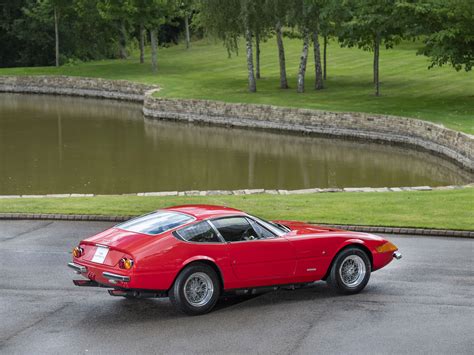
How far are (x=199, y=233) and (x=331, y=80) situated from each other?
4496 centimetres

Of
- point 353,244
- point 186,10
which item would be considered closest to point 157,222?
point 353,244

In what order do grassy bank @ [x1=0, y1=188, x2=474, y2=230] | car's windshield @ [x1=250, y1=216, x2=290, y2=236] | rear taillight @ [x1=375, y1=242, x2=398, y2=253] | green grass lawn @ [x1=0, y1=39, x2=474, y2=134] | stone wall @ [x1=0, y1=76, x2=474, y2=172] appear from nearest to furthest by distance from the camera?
car's windshield @ [x1=250, y1=216, x2=290, y2=236]
rear taillight @ [x1=375, y1=242, x2=398, y2=253]
grassy bank @ [x1=0, y1=188, x2=474, y2=230]
stone wall @ [x1=0, y1=76, x2=474, y2=172]
green grass lawn @ [x1=0, y1=39, x2=474, y2=134]

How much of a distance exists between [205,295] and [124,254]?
126 centimetres

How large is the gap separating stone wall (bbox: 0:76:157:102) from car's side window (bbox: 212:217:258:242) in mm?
46231

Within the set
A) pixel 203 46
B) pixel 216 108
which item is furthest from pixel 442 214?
pixel 203 46

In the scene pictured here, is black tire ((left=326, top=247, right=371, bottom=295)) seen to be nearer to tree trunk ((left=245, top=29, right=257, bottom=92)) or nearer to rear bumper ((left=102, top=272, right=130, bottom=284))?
rear bumper ((left=102, top=272, right=130, bottom=284))

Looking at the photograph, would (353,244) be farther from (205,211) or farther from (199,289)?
(199,289)

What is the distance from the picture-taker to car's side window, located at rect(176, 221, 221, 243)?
1225cm

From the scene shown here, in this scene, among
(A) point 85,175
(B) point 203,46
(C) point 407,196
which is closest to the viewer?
(C) point 407,196

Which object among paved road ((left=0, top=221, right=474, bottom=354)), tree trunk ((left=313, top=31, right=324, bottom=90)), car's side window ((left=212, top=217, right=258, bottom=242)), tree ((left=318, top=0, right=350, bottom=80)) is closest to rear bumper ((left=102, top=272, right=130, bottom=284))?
paved road ((left=0, top=221, right=474, bottom=354))

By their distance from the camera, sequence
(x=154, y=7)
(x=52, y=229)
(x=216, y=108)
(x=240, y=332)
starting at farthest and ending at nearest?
(x=154, y=7)
(x=216, y=108)
(x=52, y=229)
(x=240, y=332)

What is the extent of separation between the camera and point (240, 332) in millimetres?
11469

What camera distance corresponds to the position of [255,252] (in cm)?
1269

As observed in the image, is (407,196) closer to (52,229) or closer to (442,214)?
(442,214)
